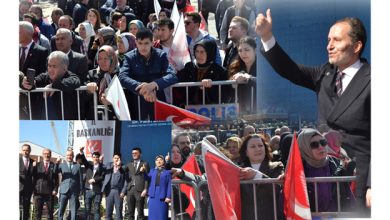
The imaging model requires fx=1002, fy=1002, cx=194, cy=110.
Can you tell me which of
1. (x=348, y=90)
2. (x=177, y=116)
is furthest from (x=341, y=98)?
(x=177, y=116)

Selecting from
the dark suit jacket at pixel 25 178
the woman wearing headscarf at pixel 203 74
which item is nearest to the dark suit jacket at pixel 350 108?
the woman wearing headscarf at pixel 203 74

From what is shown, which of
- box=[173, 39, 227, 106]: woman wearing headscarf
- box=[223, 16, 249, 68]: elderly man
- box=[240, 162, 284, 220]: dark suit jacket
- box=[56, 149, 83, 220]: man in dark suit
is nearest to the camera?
box=[240, 162, 284, 220]: dark suit jacket

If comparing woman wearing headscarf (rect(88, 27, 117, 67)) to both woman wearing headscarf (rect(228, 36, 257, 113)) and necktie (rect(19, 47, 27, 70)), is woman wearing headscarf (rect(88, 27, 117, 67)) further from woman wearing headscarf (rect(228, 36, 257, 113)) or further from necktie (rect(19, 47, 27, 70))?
woman wearing headscarf (rect(228, 36, 257, 113))

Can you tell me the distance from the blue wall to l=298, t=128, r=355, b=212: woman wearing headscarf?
154 millimetres

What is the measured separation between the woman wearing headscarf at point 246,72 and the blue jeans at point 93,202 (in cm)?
154

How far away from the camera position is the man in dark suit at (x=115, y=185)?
835 cm

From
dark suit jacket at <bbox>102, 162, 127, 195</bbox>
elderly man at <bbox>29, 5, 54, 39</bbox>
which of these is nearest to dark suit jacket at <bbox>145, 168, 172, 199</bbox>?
dark suit jacket at <bbox>102, 162, 127, 195</bbox>

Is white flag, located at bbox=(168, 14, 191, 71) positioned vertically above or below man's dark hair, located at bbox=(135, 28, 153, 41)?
below

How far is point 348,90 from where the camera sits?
25.0ft

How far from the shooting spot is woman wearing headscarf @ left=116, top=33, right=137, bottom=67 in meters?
8.52
